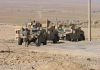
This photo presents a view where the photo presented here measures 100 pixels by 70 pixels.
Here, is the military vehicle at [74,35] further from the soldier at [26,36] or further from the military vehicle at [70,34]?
the soldier at [26,36]

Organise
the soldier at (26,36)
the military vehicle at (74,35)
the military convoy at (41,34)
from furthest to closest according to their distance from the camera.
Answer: the military vehicle at (74,35), the military convoy at (41,34), the soldier at (26,36)

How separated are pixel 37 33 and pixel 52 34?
437 centimetres

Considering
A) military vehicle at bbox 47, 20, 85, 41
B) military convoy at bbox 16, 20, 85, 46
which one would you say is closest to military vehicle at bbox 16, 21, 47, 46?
military convoy at bbox 16, 20, 85, 46

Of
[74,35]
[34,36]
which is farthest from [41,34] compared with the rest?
[74,35]

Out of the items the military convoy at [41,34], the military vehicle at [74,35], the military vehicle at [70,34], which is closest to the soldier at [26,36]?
the military convoy at [41,34]

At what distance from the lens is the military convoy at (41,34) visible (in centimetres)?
3238

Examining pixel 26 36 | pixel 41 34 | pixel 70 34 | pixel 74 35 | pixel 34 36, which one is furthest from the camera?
pixel 74 35

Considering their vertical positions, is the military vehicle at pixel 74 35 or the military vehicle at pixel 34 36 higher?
the military vehicle at pixel 34 36

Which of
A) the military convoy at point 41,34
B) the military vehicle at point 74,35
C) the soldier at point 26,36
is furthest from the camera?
the military vehicle at point 74,35

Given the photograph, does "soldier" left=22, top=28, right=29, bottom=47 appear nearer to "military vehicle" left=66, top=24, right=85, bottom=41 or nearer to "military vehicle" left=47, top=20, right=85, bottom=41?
"military vehicle" left=47, top=20, right=85, bottom=41

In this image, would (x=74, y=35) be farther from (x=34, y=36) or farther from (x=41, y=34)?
(x=34, y=36)

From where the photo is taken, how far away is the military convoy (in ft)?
106

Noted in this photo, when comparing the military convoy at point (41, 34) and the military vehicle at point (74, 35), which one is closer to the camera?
the military convoy at point (41, 34)

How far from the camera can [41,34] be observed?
32.8 meters
